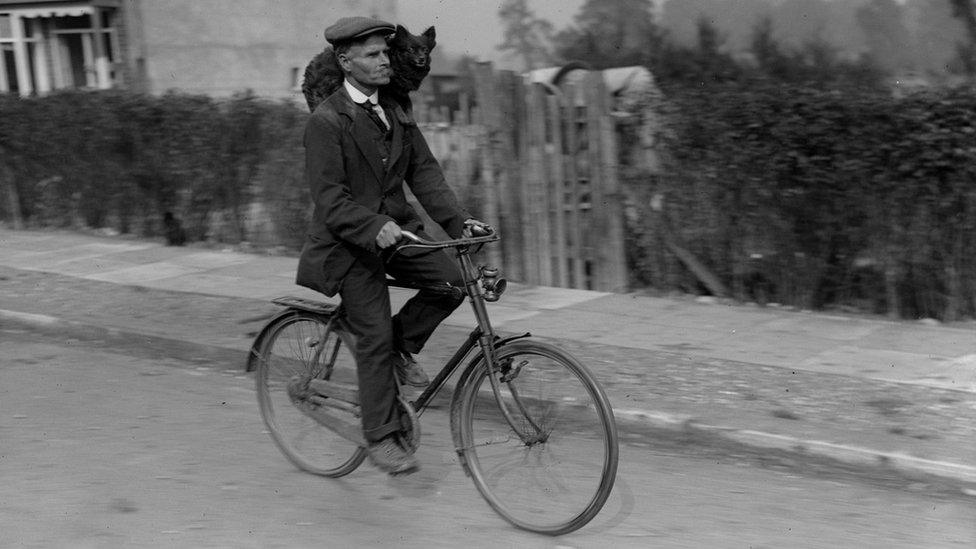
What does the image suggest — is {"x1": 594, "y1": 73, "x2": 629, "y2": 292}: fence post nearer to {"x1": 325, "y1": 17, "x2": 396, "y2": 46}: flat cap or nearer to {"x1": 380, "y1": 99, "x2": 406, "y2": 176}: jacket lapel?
{"x1": 380, "y1": 99, "x2": 406, "y2": 176}: jacket lapel

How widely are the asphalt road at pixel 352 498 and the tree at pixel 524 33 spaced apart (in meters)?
9.50

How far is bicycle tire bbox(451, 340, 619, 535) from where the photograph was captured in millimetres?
4254

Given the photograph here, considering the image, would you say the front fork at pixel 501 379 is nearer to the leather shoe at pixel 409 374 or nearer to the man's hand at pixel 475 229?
the man's hand at pixel 475 229

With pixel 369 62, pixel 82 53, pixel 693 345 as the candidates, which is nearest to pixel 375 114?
pixel 369 62

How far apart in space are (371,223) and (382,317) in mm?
438

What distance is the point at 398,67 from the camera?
490cm

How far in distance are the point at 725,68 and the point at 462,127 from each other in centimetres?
330

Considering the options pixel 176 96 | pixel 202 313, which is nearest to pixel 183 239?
pixel 176 96

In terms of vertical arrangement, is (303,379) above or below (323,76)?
below

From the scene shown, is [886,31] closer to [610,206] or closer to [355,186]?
[610,206]

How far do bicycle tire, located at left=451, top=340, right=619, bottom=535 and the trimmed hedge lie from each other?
3.97m

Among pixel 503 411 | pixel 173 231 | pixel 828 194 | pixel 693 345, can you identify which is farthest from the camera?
pixel 173 231

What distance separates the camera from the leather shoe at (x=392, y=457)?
187 inches

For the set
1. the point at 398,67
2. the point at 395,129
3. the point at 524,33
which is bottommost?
the point at 395,129
